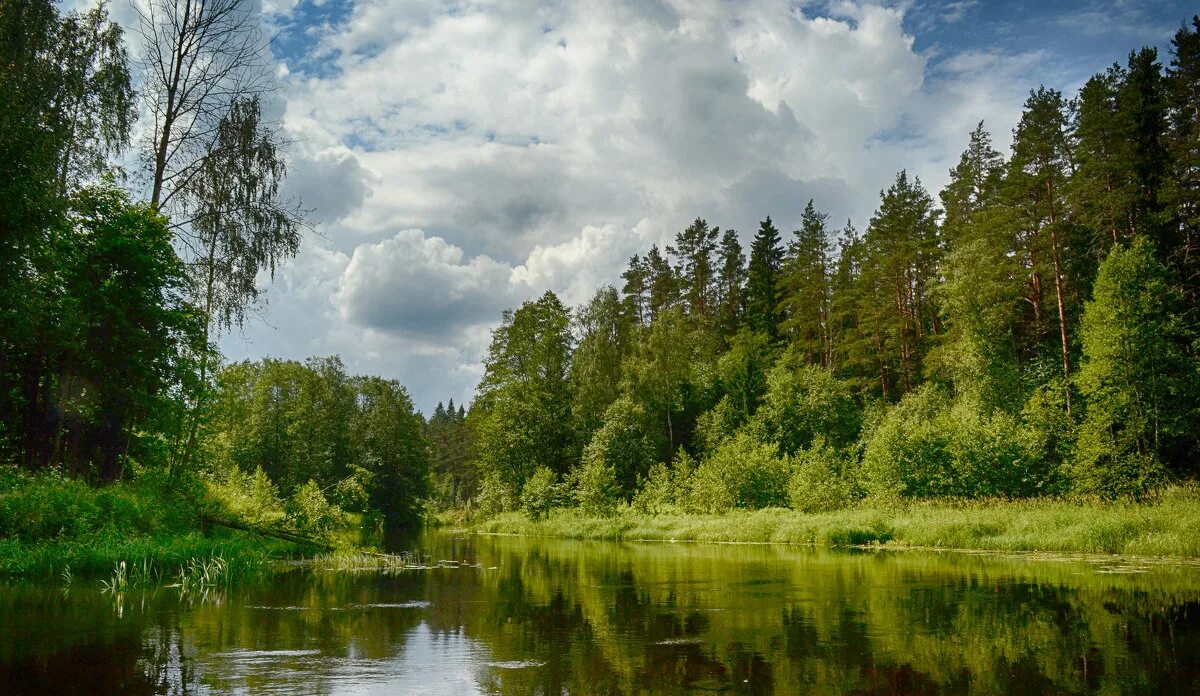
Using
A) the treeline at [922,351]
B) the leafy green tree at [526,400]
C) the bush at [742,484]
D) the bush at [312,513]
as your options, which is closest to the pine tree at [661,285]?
the treeline at [922,351]

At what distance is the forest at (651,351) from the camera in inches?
813

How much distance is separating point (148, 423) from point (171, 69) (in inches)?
450

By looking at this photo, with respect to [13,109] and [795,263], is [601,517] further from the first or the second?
[13,109]

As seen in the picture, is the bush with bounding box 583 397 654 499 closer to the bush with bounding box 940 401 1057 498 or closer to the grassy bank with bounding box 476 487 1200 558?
the grassy bank with bounding box 476 487 1200 558

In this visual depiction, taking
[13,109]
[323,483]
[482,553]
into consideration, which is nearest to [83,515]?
[13,109]

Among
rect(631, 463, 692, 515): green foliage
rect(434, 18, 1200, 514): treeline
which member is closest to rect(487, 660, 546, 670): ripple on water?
rect(434, 18, 1200, 514): treeline

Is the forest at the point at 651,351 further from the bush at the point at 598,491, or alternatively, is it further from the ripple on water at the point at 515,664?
the ripple on water at the point at 515,664

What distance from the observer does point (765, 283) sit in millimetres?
80688

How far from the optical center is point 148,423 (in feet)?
79.0

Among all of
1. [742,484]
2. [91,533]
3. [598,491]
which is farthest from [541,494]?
[91,533]

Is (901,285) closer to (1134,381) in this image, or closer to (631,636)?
(1134,381)

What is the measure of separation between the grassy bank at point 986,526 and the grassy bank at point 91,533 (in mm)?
24868

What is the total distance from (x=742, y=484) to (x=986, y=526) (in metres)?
18.6

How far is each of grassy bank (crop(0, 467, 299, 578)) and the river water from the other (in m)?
1.47
